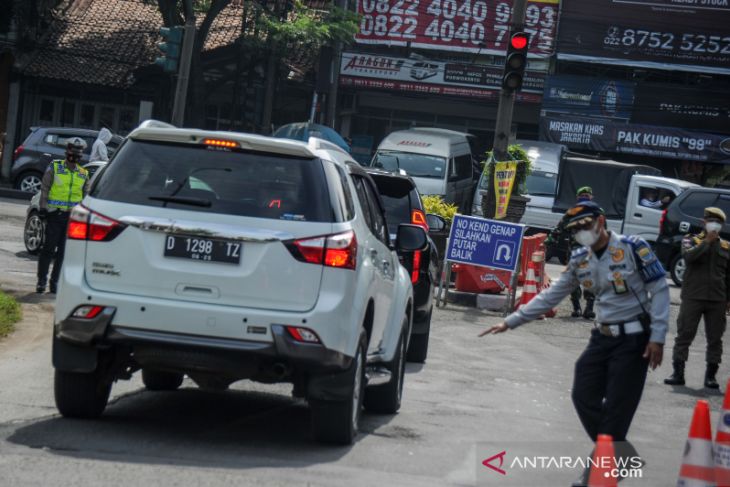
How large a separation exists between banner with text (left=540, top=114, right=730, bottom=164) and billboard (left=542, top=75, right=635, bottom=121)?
A: 31 cm

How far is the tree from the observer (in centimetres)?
3419

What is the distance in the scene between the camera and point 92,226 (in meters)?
7.32

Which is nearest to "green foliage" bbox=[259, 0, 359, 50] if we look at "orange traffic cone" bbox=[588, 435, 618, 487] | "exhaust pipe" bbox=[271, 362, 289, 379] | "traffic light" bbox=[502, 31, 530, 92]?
"traffic light" bbox=[502, 31, 530, 92]

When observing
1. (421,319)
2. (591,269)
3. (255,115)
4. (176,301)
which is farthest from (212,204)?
(255,115)

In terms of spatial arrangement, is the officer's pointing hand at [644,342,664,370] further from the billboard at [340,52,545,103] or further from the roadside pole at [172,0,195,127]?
the billboard at [340,52,545,103]

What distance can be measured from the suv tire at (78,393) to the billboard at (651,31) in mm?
32710

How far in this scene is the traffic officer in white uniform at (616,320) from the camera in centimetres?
706

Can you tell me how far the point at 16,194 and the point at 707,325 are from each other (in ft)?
64.0

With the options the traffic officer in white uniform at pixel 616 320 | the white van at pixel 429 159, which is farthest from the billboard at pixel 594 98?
the traffic officer in white uniform at pixel 616 320

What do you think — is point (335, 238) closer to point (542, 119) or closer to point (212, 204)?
point (212, 204)

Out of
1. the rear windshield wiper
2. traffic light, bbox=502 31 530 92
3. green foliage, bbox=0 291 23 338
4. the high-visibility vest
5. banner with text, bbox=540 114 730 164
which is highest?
traffic light, bbox=502 31 530 92

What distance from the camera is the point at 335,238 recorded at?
23.8 feet

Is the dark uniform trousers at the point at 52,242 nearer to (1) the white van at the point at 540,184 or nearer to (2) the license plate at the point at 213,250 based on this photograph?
(2) the license plate at the point at 213,250

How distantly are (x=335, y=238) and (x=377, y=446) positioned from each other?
1468 millimetres
